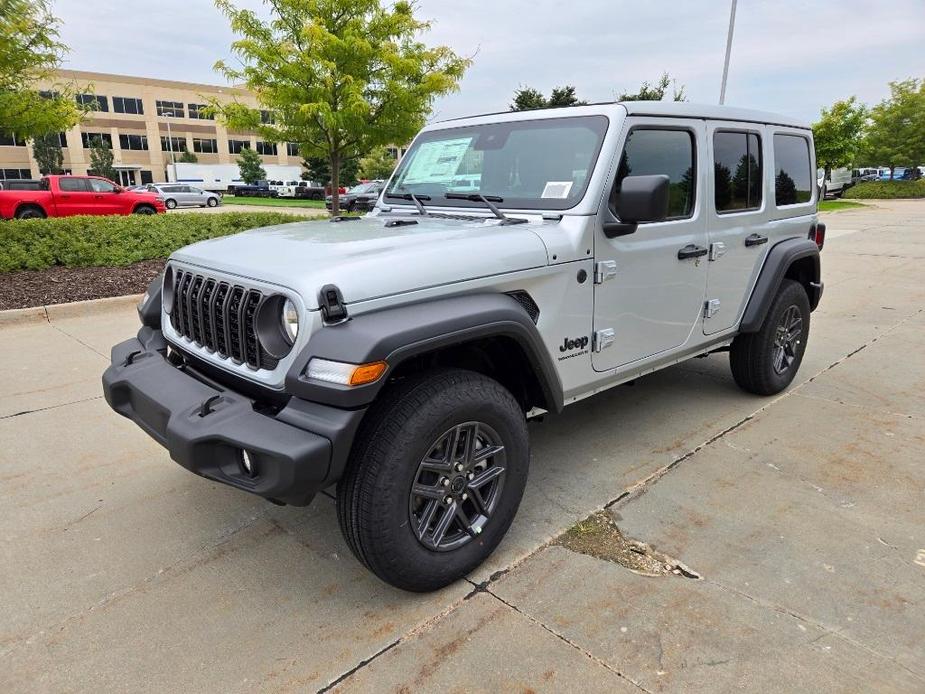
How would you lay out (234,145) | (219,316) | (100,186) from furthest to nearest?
(234,145) < (100,186) < (219,316)

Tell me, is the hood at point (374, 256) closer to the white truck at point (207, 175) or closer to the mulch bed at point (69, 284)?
the mulch bed at point (69, 284)

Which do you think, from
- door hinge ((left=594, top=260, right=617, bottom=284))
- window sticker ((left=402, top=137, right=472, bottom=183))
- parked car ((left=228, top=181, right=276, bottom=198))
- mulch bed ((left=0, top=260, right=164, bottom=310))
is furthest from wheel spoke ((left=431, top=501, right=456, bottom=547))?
parked car ((left=228, top=181, right=276, bottom=198))

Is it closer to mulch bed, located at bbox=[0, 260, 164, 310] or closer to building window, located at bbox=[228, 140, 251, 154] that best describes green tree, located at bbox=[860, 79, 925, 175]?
mulch bed, located at bbox=[0, 260, 164, 310]

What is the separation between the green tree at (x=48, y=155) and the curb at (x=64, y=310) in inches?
2238

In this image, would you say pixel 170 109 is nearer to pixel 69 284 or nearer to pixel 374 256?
pixel 69 284

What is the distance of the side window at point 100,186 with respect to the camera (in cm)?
2088

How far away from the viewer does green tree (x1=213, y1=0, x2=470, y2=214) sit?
10309 millimetres

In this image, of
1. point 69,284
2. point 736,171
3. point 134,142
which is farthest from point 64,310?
point 134,142

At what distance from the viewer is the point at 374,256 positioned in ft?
8.03

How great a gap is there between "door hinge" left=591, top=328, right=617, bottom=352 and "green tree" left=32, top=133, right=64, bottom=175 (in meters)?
62.9

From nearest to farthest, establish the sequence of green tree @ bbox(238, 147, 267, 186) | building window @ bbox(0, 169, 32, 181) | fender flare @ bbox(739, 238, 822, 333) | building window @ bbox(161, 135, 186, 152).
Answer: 1. fender flare @ bbox(739, 238, 822, 333)
2. building window @ bbox(0, 169, 32, 181)
3. green tree @ bbox(238, 147, 267, 186)
4. building window @ bbox(161, 135, 186, 152)

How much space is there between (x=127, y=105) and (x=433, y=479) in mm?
76488

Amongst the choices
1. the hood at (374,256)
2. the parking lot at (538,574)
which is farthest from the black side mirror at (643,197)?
the parking lot at (538,574)

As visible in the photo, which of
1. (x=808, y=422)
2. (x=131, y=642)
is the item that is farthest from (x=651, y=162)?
(x=131, y=642)
